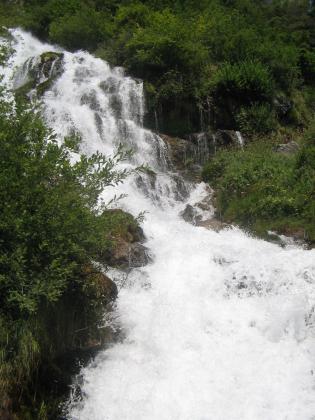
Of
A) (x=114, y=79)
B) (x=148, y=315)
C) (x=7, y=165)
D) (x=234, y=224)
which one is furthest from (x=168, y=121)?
(x=7, y=165)

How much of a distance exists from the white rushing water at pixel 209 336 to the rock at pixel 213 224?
28 cm

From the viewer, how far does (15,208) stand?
18.9ft

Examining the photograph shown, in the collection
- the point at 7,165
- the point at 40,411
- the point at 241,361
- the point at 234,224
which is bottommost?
the point at 40,411

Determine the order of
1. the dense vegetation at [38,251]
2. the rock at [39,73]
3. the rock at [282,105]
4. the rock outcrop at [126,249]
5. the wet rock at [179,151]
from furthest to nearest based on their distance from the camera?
the rock at [282,105] < the rock at [39,73] < the wet rock at [179,151] < the rock outcrop at [126,249] < the dense vegetation at [38,251]

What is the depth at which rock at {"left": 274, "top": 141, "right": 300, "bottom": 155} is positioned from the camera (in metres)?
16.5

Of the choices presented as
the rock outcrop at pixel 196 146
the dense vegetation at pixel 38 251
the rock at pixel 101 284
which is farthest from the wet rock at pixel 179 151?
the dense vegetation at pixel 38 251

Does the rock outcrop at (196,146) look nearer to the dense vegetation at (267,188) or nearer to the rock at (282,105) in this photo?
the dense vegetation at (267,188)

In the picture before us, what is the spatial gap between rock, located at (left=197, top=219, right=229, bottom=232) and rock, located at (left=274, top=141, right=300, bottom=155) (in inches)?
201

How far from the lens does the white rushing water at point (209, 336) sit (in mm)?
6023

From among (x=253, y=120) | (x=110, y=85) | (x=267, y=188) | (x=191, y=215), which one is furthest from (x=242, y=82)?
(x=191, y=215)

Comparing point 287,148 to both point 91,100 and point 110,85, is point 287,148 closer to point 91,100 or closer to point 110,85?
point 110,85

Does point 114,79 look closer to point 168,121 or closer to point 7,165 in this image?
point 168,121

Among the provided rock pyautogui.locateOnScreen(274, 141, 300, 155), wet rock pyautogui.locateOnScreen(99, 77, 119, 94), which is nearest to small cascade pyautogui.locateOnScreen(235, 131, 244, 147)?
rock pyautogui.locateOnScreen(274, 141, 300, 155)

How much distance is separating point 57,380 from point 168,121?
12.8 meters
